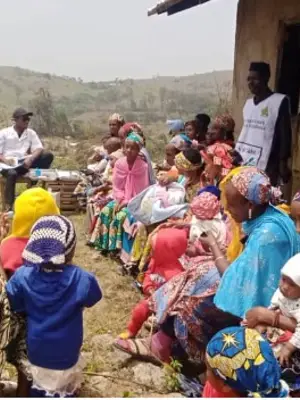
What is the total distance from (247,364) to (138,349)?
2.07 m

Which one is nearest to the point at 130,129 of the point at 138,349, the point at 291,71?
the point at 291,71

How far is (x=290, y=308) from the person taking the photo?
9.12ft

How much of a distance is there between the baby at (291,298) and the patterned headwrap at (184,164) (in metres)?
2.68

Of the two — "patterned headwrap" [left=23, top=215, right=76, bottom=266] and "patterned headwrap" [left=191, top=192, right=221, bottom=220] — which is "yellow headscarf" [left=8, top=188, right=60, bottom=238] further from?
"patterned headwrap" [left=191, top=192, right=221, bottom=220]

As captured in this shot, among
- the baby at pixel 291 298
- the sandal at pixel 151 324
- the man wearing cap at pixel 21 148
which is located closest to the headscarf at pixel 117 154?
the man wearing cap at pixel 21 148

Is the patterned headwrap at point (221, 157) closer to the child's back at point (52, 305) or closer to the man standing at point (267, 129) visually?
the man standing at point (267, 129)

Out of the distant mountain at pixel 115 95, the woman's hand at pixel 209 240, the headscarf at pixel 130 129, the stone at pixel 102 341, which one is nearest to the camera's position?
the woman's hand at pixel 209 240

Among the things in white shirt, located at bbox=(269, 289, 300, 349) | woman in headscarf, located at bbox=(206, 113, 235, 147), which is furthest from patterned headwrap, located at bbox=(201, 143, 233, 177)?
white shirt, located at bbox=(269, 289, 300, 349)

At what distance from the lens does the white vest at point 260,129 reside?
546cm

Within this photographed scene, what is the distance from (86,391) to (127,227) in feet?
8.28

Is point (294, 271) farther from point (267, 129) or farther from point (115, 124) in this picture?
point (115, 124)

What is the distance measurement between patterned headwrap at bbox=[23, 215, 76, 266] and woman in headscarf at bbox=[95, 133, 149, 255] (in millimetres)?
3157

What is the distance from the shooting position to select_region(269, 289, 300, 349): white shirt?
2.71 meters

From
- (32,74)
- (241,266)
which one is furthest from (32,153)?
(32,74)
